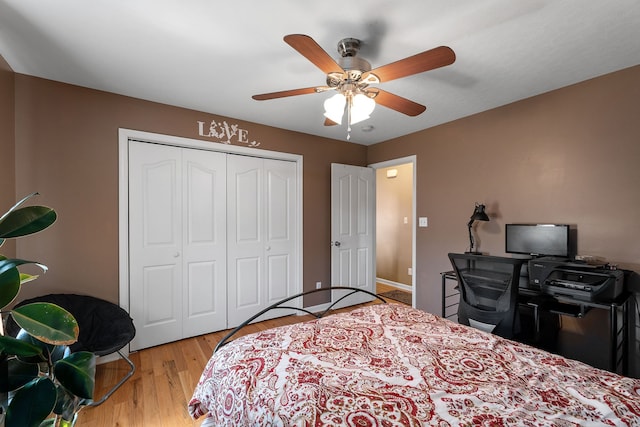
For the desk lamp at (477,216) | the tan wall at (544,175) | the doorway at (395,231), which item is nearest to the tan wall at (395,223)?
the doorway at (395,231)

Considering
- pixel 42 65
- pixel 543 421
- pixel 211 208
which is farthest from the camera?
pixel 211 208

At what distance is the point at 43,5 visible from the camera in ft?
4.99

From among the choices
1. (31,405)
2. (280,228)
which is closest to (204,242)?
(280,228)

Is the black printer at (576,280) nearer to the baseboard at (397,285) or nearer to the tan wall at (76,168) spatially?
the baseboard at (397,285)

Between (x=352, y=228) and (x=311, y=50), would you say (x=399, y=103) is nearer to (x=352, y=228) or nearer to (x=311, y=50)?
(x=311, y=50)

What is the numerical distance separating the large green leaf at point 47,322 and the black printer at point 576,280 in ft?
8.93

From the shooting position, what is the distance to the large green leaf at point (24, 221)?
26.0 inches

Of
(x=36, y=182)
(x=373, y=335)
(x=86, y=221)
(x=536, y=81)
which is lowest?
(x=373, y=335)

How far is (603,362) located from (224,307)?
349 cm

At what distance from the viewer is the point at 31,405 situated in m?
0.58

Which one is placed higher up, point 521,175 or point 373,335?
point 521,175

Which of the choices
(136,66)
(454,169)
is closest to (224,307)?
(136,66)

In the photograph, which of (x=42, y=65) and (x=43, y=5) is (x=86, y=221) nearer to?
(x=42, y=65)

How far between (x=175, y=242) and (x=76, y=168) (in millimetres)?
1036
